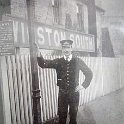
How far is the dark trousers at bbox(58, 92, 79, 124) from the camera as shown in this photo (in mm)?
1464

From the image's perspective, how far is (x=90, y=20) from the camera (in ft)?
4.73

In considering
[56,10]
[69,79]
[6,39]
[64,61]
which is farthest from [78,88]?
[6,39]

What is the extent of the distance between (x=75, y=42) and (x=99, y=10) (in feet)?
0.77

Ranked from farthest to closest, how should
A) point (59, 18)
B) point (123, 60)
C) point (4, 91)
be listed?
point (4, 91)
point (59, 18)
point (123, 60)

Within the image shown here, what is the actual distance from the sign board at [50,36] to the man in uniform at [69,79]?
0.13 ft

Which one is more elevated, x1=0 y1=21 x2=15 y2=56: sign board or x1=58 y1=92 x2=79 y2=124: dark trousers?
x1=0 y1=21 x2=15 y2=56: sign board

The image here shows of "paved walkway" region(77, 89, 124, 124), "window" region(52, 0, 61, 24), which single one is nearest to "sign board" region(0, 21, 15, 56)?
"window" region(52, 0, 61, 24)

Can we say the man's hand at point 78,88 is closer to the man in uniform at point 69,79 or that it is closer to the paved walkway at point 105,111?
the man in uniform at point 69,79

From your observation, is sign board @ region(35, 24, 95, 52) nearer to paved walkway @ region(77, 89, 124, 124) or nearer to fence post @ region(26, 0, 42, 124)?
fence post @ region(26, 0, 42, 124)

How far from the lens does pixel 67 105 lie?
148 centimetres

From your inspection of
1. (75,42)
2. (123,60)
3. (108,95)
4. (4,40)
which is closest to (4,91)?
(4,40)

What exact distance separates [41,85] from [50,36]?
0.33 metres

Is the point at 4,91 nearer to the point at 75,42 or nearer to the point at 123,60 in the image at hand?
the point at 75,42

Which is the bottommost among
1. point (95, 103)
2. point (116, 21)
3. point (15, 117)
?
point (15, 117)
